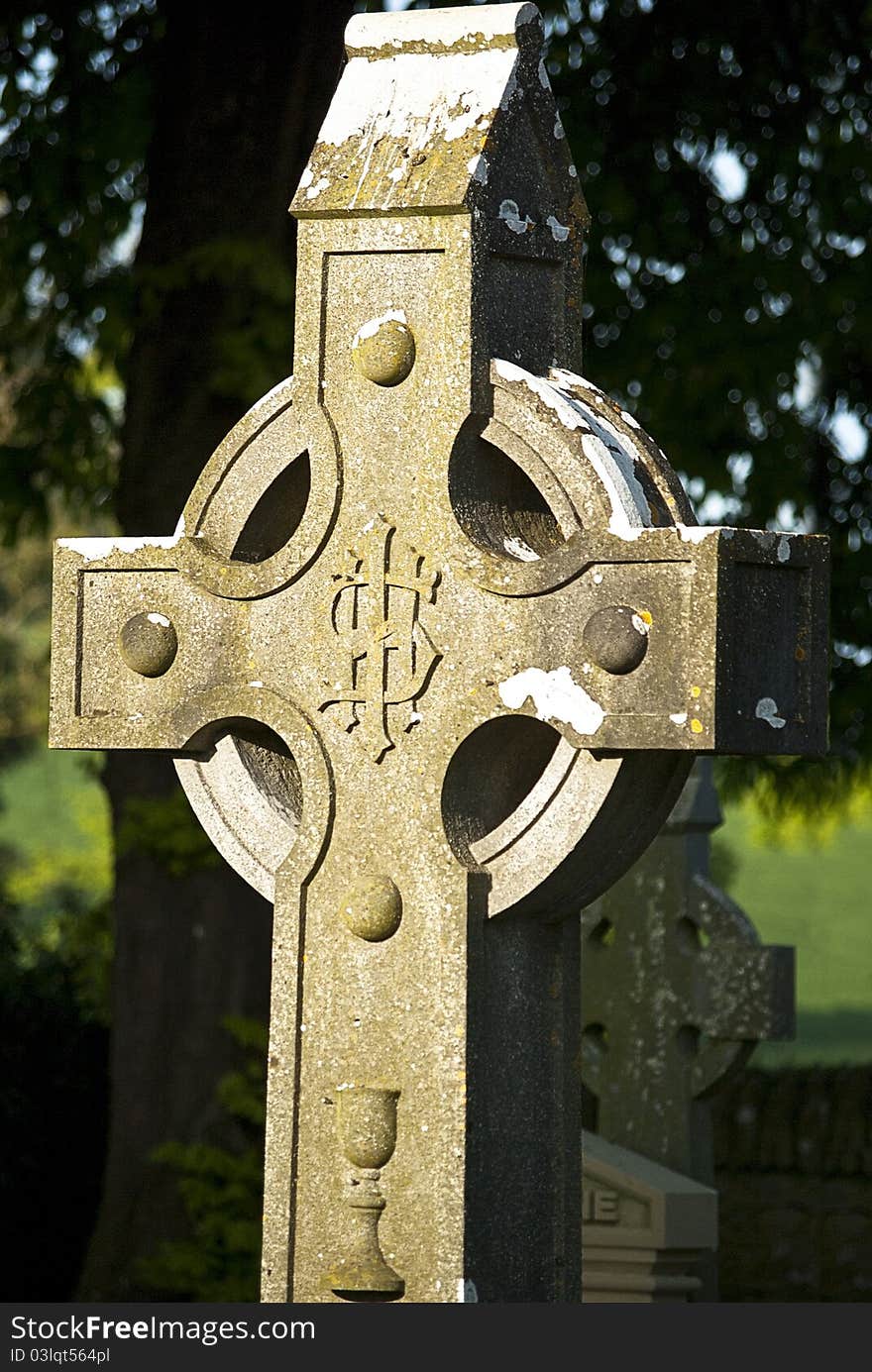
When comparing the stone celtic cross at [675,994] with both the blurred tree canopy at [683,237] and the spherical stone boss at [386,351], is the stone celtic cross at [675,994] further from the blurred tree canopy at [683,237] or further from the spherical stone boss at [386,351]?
the spherical stone boss at [386,351]

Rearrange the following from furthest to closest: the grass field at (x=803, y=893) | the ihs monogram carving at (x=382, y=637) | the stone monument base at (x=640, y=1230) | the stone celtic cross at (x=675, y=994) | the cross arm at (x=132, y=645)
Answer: the grass field at (x=803, y=893) < the stone celtic cross at (x=675, y=994) < the stone monument base at (x=640, y=1230) < the cross arm at (x=132, y=645) < the ihs monogram carving at (x=382, y=637)

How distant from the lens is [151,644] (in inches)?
175

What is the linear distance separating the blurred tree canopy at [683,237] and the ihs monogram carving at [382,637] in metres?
4.57

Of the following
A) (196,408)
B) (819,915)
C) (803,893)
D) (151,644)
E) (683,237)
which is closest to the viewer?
(151,644)

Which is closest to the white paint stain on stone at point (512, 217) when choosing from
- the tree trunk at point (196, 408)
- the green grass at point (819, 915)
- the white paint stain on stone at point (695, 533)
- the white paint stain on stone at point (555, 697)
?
the white paint stain on stone at point (695, 533)

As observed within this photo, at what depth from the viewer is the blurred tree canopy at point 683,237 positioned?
8992 millimetres

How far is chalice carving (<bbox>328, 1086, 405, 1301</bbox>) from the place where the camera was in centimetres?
407

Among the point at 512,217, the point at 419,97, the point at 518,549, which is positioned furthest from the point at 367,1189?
the point at 419,97

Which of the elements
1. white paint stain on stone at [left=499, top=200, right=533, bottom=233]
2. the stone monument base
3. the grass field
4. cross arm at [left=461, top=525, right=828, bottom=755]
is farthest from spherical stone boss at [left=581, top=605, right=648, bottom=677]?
the grass field

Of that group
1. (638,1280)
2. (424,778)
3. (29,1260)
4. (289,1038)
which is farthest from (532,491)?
(29,1260)

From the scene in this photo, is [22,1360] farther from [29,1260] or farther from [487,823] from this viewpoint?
[29,1260]

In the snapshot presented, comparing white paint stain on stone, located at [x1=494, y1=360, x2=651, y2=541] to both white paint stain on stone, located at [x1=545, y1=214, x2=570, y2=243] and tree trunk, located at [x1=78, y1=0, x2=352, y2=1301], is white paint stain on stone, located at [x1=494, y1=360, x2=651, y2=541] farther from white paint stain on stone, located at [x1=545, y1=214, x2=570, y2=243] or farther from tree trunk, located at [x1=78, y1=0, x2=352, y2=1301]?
tree trunk, located at [x1=78, y1=0, x2=352, y2=1301]

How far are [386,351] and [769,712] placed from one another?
95 centimetres

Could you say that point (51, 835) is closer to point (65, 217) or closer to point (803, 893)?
point (803, 893)
